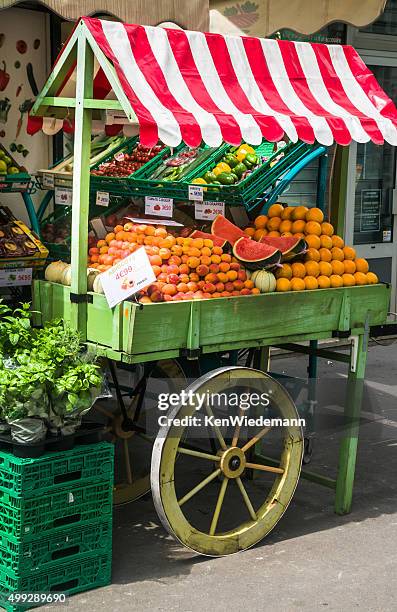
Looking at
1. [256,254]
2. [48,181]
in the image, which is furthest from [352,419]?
[48,181]

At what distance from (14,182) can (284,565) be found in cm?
263

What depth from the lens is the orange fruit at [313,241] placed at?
5.09 metres

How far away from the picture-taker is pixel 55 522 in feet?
13.4

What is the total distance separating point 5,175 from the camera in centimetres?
545

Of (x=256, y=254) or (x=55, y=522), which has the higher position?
(x=256, y=254)

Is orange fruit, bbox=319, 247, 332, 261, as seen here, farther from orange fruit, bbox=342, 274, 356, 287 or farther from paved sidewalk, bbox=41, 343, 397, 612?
paved sidewalk, bbox=41, 343, 397, 612

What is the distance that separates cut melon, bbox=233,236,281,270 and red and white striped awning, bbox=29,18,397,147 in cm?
60

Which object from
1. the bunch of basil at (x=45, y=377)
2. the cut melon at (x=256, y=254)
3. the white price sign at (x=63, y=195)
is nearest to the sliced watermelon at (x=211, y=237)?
the cut melon at (x=256, y=254)

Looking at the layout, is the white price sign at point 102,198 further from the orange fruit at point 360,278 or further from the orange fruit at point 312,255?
the orange fruit at point 360,278

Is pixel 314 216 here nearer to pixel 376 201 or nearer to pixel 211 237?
pixel 211 237

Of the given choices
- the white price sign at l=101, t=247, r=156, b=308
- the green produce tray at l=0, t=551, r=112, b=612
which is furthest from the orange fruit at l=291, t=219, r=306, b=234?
the green produce tray at l=0, t=551, r=112, b=612

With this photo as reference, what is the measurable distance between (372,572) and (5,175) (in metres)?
2.94

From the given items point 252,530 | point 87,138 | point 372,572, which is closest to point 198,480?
point 252,530

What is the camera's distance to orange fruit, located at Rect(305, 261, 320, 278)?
493 centimetres
